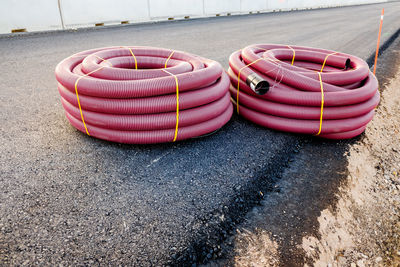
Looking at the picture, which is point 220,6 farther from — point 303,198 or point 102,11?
point 303,198

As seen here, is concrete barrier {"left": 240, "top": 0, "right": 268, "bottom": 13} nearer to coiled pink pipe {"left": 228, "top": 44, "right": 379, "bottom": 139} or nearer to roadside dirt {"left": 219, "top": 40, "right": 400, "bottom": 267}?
coiled pink pipe {"left": 228, "top": 44, "right": 379, "bottom": 139}

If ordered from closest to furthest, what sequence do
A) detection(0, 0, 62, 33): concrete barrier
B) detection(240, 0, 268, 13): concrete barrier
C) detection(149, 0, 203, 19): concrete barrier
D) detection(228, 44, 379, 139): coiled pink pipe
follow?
detection(228, 44, 379, 139): coiled pink pipe → detection(0, 0, 62, 33): concrete barrier → detection(149, 0, 203, 19): concrete barrier → detection(240, 0, 268, 13): concrete barrier

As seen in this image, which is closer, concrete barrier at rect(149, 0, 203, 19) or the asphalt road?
the asphalt road

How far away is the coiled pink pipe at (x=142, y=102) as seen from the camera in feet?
9.84

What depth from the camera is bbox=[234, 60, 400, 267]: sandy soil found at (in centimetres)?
209

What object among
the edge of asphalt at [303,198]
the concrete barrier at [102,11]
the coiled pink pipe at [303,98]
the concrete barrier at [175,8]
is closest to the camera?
the edge of asphalt at [303,198]

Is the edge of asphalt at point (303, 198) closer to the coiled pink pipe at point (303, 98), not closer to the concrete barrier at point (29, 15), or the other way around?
the coiled pink pipe at point (303, 98)

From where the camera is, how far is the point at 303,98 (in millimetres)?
3348

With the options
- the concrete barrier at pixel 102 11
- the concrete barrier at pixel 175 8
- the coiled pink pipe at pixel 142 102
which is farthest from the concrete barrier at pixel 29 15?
the coiled pink pipe at pixel 142 102

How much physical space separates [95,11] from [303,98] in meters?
10.9

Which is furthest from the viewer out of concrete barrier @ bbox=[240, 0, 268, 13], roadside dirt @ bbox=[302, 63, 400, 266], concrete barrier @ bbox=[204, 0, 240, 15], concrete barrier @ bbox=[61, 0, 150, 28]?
concrete barrier @ bbox=[240, 0, 268, 13]

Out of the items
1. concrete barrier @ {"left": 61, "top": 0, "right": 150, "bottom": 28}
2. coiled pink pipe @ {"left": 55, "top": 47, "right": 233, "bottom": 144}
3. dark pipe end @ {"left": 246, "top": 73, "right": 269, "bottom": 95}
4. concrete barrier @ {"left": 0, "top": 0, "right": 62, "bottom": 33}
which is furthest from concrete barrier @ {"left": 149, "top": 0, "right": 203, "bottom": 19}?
dark pipe end @ {"left": 246, "top": 73, "right": 269, "bottom": 95}

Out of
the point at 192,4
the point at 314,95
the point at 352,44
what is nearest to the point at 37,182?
the point at 314,95

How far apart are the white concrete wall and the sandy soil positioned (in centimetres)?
1051
